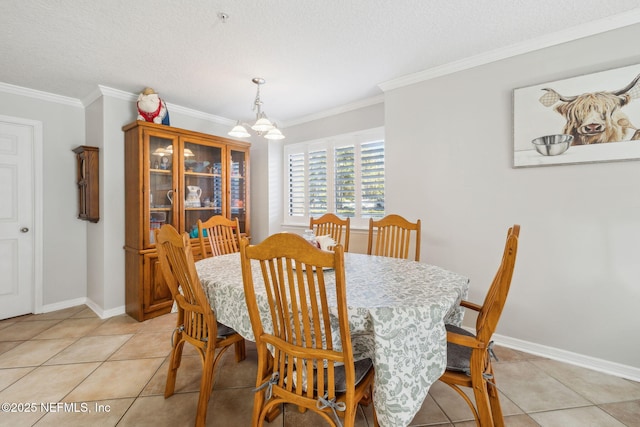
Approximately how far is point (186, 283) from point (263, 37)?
5.78 feet

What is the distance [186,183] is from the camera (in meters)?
3.29

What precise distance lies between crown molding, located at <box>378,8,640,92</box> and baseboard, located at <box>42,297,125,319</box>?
12.0 feet

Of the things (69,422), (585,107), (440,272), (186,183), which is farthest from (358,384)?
(186,183)

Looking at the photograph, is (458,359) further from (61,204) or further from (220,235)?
(61,204)

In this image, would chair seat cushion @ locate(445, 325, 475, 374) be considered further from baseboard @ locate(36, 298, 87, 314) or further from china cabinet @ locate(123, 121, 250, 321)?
baseboard @ locate(36, 298, 87, 314)

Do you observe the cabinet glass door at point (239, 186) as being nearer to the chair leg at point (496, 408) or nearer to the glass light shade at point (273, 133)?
the glass light shade at point (273, 133)

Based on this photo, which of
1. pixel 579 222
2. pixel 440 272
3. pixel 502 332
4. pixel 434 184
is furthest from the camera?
pixel 434 184

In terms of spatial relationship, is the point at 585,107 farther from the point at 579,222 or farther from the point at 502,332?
the point at 502,332

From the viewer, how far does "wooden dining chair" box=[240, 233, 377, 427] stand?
39.4 inches

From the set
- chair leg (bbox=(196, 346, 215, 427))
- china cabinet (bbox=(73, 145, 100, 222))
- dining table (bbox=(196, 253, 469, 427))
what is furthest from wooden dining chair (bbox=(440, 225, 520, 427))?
china cabinet (bbox=(73, 145, 100, 222))

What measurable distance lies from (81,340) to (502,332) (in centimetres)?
363

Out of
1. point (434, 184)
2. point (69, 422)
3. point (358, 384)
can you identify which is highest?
point (434, 184)

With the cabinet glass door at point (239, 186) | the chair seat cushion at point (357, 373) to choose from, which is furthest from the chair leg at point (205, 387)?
the cabinet glass door at point (239, 186)

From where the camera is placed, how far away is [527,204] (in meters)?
2.21
